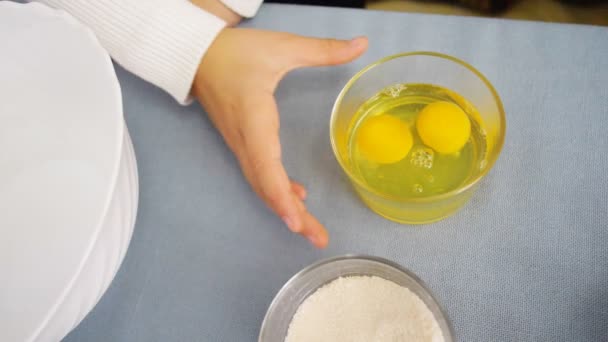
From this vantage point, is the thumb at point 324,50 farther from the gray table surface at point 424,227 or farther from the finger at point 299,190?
the finger at point 299,190

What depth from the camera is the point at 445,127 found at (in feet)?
1.65

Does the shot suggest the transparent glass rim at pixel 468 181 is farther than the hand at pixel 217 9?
No

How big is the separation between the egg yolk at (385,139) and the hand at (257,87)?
0.09m

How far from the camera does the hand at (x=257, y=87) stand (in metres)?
0.52

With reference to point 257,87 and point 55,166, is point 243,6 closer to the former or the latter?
point 257,87

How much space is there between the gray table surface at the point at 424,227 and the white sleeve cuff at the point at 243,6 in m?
0.09

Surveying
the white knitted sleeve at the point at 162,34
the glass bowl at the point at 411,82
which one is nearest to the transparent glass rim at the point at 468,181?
the glass bowl at the point at 411,82

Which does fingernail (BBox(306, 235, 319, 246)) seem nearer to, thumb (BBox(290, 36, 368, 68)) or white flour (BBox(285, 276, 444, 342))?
white flour (BBox(285, 276, 444, 342))

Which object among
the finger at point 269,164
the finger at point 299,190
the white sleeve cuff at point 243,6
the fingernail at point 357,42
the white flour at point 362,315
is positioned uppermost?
the fingernail at point 357,42

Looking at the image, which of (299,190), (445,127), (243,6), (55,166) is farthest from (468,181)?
(55,166)

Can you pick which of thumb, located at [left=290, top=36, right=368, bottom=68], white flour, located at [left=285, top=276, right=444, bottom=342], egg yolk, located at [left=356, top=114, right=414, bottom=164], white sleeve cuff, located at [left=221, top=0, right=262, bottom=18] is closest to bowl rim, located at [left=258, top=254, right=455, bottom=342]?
white flour, located at [left=285, top=276, right=444, bottom=342]

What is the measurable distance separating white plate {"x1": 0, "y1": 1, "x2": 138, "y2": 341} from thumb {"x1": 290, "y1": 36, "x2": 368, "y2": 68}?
0.69 ft

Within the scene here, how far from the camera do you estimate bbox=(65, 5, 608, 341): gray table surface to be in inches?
18.9

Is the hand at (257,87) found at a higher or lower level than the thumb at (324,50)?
lower
